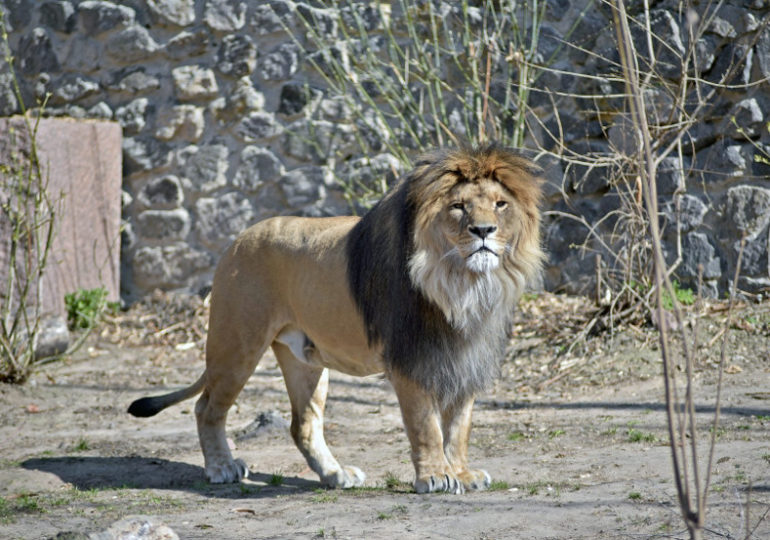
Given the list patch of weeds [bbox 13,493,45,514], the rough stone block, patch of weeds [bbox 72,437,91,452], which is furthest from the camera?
the rough stone block

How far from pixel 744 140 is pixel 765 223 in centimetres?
66

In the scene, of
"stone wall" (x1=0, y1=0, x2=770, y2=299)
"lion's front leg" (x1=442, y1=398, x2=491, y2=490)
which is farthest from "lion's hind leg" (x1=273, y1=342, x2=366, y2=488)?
"stone wall" (x1=0, y1=0, x2=770, y2=299)

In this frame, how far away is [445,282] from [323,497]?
110cm

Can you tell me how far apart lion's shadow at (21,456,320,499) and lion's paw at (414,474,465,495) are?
790 millimetres

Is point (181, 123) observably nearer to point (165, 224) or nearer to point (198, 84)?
point (198, 84)

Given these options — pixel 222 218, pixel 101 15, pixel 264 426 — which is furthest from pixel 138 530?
pixel 101 15

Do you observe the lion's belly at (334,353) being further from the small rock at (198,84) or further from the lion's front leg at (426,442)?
the small rock at (198,84)

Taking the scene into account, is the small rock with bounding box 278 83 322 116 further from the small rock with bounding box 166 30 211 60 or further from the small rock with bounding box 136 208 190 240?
the small rock with bounding box 136 208 190 240

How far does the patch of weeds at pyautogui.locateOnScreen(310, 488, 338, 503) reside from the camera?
13.8 feet

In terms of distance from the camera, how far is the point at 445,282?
4.08 meters

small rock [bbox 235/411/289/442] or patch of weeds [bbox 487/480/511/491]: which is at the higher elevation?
patch of weeds [bbox 487/480/511/491]

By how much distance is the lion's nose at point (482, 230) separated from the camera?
13.0 ft

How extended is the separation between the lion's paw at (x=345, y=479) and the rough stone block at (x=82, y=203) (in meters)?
4.08

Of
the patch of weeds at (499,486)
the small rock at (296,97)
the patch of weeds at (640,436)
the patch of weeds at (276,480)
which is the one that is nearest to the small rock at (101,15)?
the small rock at (296,97)
